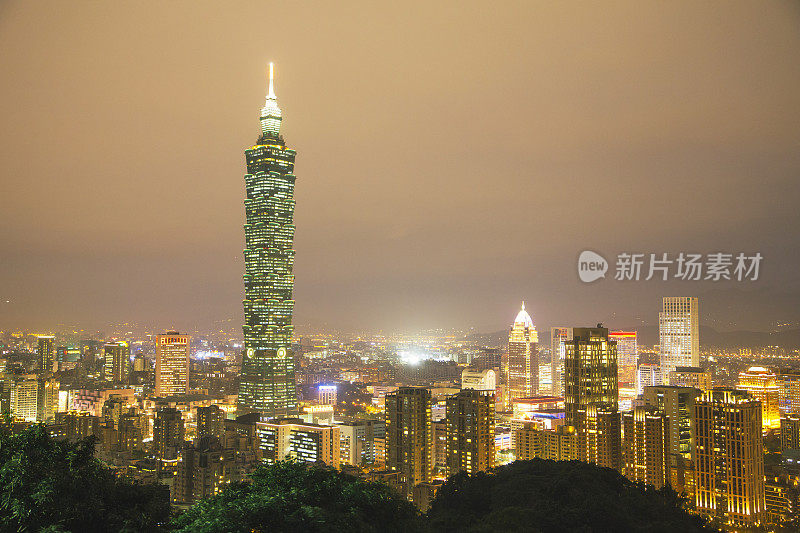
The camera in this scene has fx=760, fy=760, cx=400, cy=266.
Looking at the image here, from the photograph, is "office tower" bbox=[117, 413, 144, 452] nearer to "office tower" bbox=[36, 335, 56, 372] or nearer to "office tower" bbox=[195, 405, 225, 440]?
"office tower" bbox=[195, 405, 225, 440]

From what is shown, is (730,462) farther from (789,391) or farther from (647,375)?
(647,375)

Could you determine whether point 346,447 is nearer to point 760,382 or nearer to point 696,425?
point 696,425

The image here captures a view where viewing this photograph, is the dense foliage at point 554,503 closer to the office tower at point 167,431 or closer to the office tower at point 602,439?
the office tower at point 602,439

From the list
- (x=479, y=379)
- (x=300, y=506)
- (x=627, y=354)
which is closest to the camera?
(x=300, y=506)

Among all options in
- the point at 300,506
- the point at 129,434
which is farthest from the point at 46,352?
the point at 300,506

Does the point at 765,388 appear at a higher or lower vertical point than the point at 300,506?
lower

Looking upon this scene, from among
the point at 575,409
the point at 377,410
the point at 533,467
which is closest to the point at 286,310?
the point at 377,410

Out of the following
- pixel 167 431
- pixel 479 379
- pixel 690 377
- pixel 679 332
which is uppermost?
pixel 679 332
